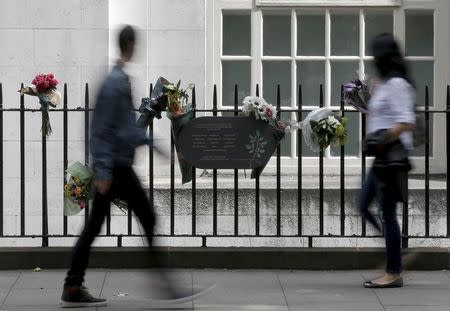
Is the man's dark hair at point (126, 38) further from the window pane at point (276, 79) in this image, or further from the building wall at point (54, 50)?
the window pane at point (276, 79)

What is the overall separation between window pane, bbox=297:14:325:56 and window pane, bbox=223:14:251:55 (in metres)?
0.53

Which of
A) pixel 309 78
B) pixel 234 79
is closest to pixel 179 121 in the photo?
pixel 234 79

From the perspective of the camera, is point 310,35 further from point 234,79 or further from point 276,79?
point 234,79

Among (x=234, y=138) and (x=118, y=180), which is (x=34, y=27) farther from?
(x=118, y=180)

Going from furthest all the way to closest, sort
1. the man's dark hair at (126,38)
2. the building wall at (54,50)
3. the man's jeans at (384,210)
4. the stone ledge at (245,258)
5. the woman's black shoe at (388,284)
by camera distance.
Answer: the building wall at (54,50) < the stone ledge at (245,258) < the woman's black shoe at (388,284) < the man's jeans at (384,210) < the man's dark hair at (126,38)

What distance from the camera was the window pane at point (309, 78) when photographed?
43.8ft

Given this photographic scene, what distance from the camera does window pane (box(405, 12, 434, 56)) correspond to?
13.4 meters

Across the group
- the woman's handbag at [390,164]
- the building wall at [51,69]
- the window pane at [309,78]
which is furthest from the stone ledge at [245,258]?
the window pane at [309,78]

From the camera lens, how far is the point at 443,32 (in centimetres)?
1331

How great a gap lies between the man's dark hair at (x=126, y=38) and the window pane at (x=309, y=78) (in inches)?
186

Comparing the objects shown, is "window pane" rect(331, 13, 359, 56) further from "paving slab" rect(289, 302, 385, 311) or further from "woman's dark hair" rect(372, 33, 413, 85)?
"paving slab" rect(289, 302, 385, 311)

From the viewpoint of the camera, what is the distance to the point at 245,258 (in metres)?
10.8

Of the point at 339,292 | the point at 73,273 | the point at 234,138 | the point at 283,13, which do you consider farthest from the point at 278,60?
the point at 73,273

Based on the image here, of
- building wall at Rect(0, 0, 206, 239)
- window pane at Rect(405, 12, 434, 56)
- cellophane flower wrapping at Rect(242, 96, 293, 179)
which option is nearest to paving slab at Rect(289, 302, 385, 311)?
cellophane flower wrapping at Rect(242, 96, 293, 179)
